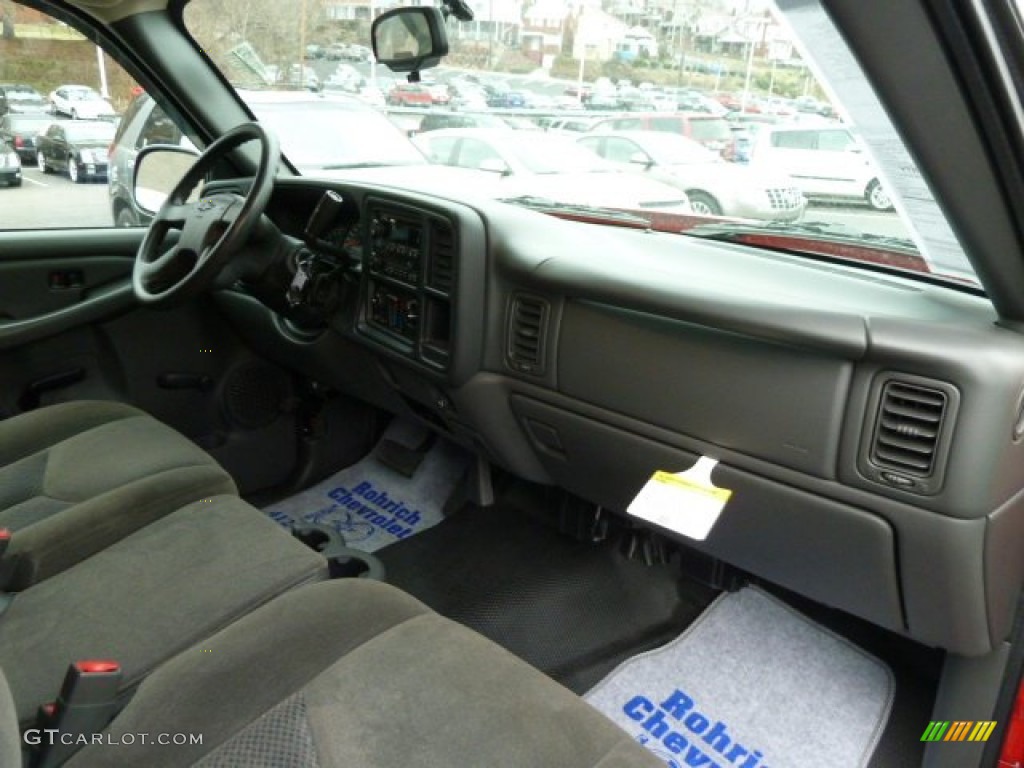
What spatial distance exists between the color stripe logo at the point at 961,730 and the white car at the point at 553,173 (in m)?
1.25

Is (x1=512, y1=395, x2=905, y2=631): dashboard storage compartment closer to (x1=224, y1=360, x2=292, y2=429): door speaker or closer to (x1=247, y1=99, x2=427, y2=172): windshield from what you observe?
(x1=247, y1=99, x2=427, y2=172): windshield

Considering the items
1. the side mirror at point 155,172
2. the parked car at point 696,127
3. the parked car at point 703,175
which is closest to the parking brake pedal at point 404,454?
the side mirror at point 155,172

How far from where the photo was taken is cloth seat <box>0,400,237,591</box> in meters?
1.65

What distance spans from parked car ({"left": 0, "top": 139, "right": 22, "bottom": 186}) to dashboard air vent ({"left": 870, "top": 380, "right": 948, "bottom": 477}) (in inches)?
103

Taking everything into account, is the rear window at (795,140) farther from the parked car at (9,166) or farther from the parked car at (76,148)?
the parked car at (9,166)

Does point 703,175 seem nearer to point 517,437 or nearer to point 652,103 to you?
point 652,103

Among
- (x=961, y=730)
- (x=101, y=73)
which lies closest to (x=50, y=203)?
(x=101, y=73)

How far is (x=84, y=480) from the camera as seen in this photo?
1898mm

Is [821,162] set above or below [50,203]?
above

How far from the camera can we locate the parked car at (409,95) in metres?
2.62

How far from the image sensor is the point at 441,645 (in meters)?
1.38

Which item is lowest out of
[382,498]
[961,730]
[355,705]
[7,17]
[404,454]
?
[382,498]

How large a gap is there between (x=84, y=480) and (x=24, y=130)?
56.6 inches

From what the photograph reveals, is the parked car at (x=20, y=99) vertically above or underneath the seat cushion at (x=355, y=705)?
above
